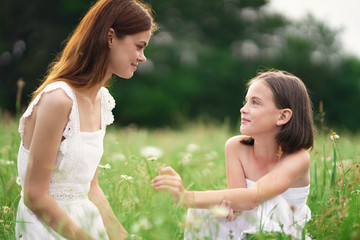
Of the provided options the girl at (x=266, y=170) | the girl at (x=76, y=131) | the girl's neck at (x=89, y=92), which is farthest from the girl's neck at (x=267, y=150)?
the girl's neck at (x=89, y=92)

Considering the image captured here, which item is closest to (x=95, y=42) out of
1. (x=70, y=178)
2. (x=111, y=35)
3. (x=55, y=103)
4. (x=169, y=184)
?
(x=111, y=35)

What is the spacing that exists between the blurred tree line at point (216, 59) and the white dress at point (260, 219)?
53.5 feet

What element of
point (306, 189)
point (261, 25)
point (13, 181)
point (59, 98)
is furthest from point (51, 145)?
point (261, 25)

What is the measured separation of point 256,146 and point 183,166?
898 mm

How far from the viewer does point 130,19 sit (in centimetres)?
218

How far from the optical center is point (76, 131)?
1.99 meters

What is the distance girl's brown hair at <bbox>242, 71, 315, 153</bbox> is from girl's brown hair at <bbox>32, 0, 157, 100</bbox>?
31.7 inches

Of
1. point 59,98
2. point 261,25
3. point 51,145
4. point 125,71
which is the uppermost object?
point 261,25

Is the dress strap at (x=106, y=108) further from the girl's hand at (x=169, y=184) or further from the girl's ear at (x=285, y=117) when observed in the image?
the girl's ear at (x=285, y=117)

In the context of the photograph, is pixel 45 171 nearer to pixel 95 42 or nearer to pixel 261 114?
pixel 95 42

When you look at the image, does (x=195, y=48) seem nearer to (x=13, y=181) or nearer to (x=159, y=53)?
(x=159, y=53)

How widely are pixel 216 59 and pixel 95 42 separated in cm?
2114

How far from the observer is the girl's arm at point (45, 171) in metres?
1.85

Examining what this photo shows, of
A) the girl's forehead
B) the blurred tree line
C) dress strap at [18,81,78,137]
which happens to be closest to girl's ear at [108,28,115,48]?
dress strap at [18,81,78,137]
